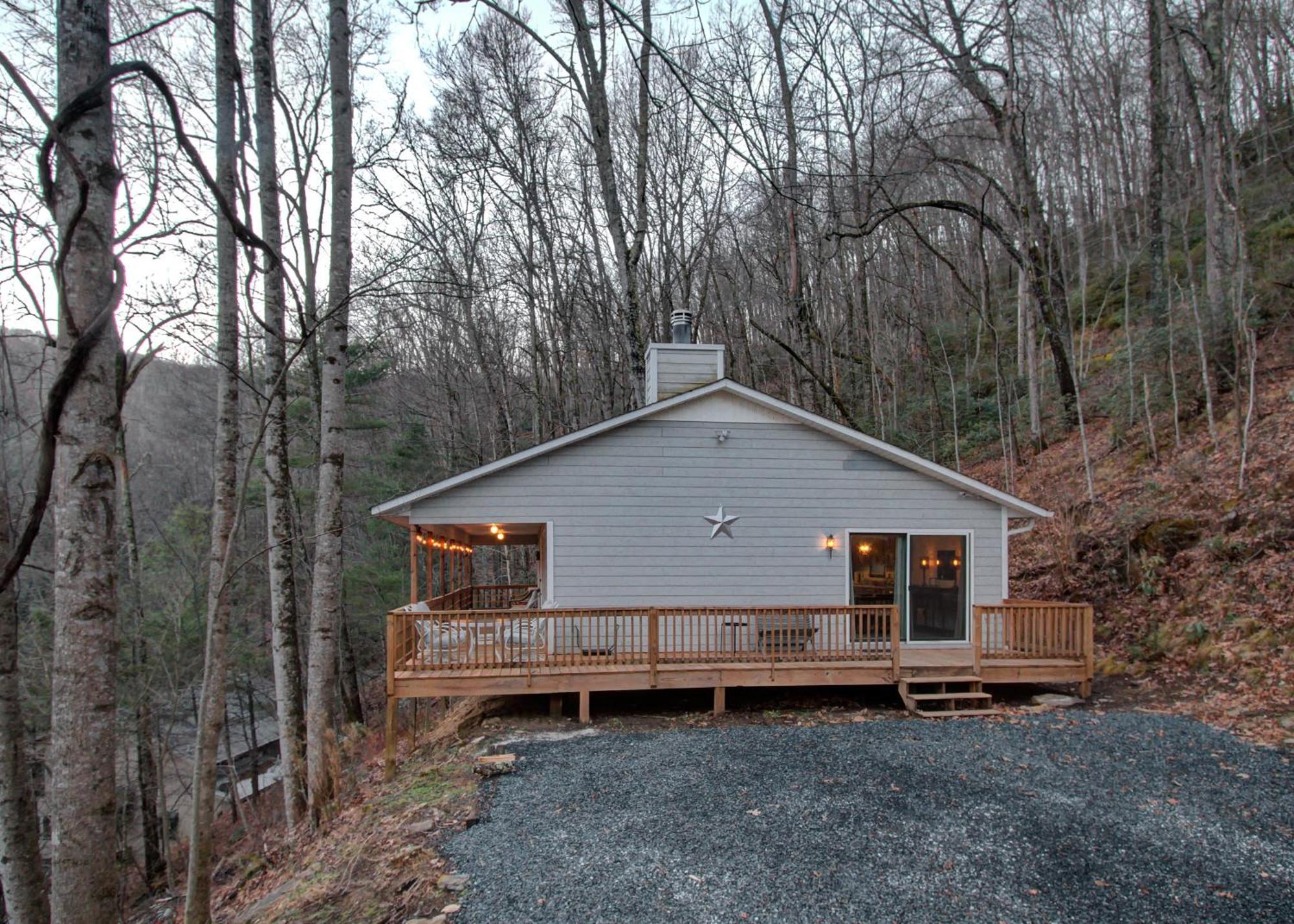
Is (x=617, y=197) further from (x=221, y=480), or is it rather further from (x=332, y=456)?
(x=221, y=480)

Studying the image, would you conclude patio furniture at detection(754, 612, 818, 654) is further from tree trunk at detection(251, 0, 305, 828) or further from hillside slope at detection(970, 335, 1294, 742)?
tree trunk at detection(251, 0, 305, 828)

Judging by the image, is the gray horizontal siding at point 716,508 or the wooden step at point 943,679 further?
the gray horizontal siding at point 716,508

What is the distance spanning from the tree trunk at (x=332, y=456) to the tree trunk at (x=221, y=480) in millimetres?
1045

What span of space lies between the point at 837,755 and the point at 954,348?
19.3 metres

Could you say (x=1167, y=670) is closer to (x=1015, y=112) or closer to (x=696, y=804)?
(x=696, y=804)

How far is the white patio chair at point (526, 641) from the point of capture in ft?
25.3

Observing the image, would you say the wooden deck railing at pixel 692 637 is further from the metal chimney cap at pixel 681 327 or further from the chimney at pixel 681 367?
the metal chimney cap at pixel 681 327

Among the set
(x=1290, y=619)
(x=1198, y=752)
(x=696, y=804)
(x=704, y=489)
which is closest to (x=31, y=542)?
(x=696, y=804)

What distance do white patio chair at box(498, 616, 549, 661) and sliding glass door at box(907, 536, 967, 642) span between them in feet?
16.8

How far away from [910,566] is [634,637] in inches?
158

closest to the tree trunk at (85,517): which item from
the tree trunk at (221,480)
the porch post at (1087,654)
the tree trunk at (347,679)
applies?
the tree trunk at (221,480)

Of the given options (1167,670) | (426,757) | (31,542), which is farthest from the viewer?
(1167,670)

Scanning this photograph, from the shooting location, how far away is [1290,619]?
7621 mm

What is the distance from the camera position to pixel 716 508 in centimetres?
902
